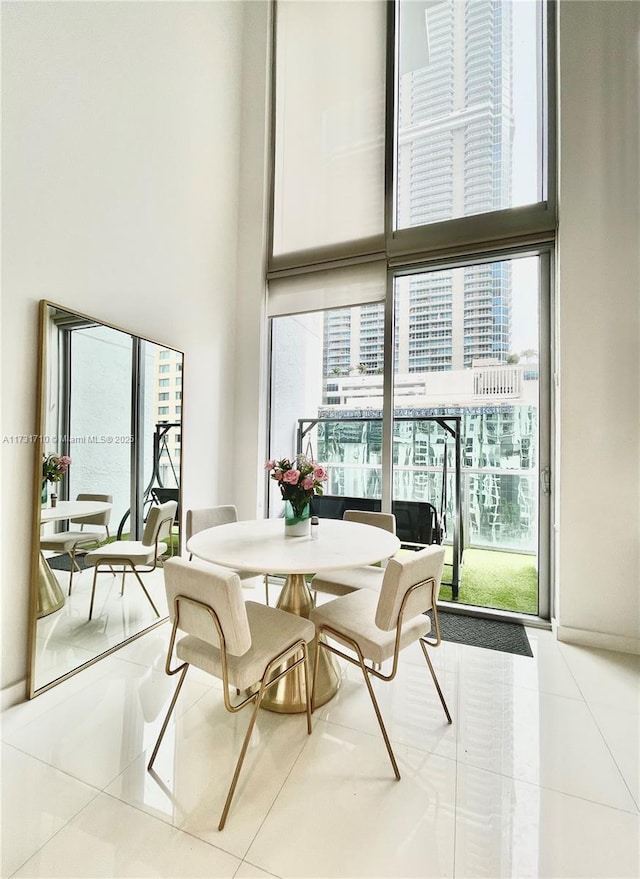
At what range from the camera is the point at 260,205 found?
341cm

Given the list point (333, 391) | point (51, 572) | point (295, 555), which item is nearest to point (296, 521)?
point (295, 555)

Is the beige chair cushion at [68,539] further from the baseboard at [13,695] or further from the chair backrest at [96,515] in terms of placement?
the baseboard at [13,695]

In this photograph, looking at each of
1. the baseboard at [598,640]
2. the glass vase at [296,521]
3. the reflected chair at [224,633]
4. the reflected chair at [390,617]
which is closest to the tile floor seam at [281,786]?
the reflected chair at [224,633]

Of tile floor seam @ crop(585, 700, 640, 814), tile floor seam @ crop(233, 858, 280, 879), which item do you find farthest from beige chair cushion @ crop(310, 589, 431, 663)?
tile floor seam @ crop(585, 700, 640, 814)

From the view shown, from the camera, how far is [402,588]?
1.42 m

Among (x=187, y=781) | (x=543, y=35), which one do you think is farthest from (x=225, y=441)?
(x=543, y=35)

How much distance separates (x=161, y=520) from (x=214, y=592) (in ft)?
4.74

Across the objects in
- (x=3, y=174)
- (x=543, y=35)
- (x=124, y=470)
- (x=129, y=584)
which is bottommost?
(x=129, y=584)

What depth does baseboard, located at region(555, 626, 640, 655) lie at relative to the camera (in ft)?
7.73

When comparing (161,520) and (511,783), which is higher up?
(161,520)

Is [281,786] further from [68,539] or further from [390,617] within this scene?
[68,539]

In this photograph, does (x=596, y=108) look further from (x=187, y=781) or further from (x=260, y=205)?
(x=187, y=781)

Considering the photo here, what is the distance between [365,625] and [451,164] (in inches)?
129

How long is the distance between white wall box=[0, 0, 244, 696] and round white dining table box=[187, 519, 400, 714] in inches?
38.6
